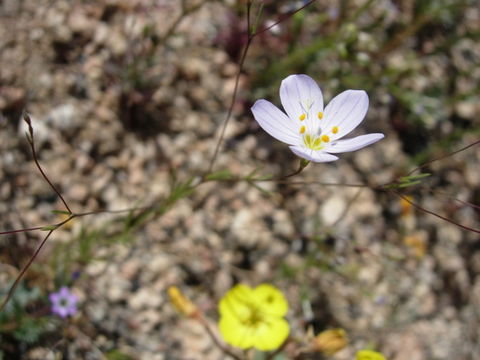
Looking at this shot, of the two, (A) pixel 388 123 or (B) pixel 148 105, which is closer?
(B) pixel 148 105

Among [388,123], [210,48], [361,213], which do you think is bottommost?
[361,213]

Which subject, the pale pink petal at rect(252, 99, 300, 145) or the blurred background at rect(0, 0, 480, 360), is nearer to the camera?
the pale pink petal at rect(252, 99, 300, 145)

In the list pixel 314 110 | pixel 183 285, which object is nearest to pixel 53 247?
pixel 183 285

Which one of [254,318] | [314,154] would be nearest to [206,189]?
[254,318]

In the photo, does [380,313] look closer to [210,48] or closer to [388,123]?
[388,123]

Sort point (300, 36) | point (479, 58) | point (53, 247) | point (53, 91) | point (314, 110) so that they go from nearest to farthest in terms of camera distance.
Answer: point (314, 110) < point (53, 247) < point (53, 91) < point (300, 36) < point (479, 58)

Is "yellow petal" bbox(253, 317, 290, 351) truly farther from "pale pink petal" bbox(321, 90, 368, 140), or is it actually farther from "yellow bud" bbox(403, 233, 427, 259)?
"yellow bud" bbox(403, 233, 427, 259)

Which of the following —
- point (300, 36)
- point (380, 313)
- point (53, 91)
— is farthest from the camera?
point (300, 36)

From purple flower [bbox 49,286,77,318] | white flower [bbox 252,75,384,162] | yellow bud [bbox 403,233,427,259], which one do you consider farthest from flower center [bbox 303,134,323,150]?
yellow bud [bbox 403,233,427,259]
